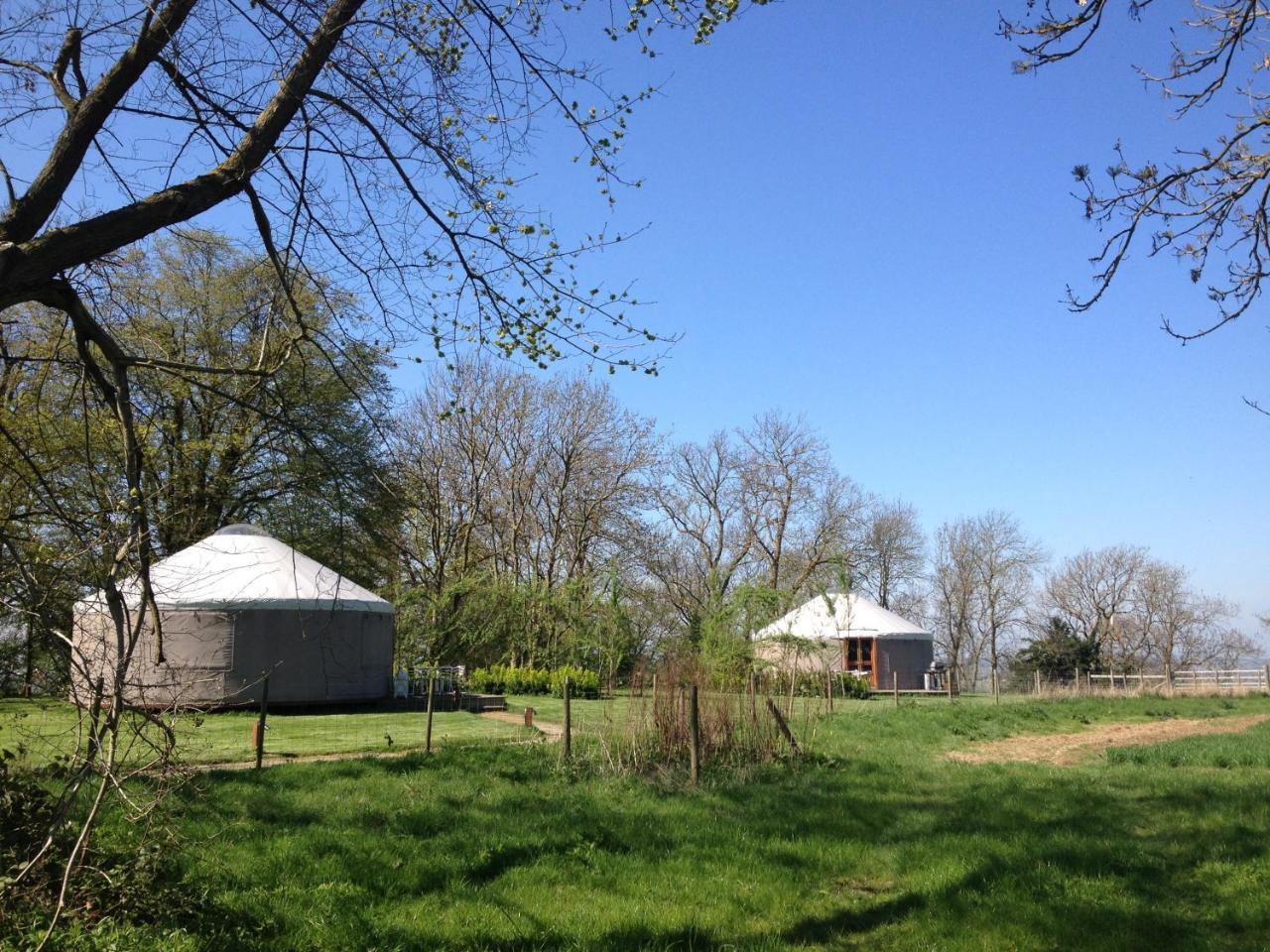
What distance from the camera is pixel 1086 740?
14.2 metres

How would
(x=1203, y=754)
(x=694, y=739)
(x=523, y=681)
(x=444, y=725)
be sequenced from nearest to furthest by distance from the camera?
(x=694, y=739)
(x=1203, y=754)
(x=444, y=725)
(x=523, y=681)

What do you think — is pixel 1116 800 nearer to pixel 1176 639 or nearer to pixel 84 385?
pixel 84 385

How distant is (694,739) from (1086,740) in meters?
7.91

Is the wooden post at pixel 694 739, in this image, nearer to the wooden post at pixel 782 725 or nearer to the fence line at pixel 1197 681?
the wooden post at pixel 782 725

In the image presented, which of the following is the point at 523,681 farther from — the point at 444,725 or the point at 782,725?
the point at 782,725

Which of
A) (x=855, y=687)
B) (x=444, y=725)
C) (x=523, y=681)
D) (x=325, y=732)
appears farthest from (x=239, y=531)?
(x=855, y=687)

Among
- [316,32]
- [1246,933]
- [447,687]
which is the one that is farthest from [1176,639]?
[316,32]

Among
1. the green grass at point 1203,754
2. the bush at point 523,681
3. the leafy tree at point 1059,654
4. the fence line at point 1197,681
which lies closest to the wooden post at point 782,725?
the green grass at point 1203,754

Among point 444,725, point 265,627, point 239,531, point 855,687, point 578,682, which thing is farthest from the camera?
point 855,687

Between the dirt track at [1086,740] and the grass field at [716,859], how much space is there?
2008mm

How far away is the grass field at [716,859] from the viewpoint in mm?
5047

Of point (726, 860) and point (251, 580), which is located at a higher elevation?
point (251, 580)

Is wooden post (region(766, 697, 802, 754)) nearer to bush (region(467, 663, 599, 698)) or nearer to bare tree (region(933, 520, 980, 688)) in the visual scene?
bush (region(467, 663, 599, 698))

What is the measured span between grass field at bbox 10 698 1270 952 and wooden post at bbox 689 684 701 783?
20cm
